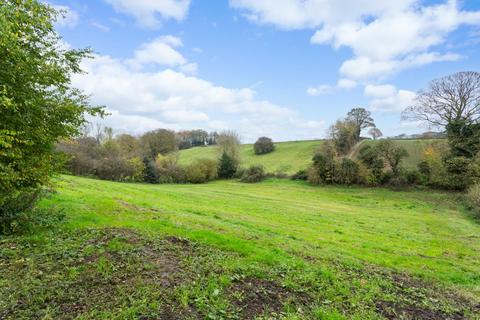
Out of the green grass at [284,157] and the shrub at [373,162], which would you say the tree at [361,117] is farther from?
the shrub at [373,162]

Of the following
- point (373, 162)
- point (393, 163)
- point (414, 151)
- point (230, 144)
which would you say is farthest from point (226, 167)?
point (414, 151)

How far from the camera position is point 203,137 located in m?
86.6

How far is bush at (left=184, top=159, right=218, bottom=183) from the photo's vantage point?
46.0 m

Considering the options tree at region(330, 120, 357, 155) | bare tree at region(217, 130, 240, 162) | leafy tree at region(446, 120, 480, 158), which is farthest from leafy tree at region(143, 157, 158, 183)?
leafy tree at region(446, 120, 480, 158)

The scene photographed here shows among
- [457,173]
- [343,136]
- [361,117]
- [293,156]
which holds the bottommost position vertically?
[457,173]

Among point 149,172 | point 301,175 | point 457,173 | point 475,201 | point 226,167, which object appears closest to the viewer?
point 475,201

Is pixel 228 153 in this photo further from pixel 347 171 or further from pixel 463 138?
pixel 463 138

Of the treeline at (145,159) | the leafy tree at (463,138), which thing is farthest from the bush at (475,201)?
the treeline at (145,159)

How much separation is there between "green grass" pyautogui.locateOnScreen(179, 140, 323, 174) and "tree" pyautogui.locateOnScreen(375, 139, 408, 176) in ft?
30.2

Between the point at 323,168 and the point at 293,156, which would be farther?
the point at 293,156

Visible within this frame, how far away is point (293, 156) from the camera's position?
55.7 m

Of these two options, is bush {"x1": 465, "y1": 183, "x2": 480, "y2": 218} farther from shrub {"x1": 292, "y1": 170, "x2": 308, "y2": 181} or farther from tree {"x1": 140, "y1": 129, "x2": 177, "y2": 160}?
tree {"x1": 140, "y1": 129, "x2": 177, "y2": 160}

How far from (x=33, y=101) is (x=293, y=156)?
167ft

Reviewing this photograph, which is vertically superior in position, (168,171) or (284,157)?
(284,157)
